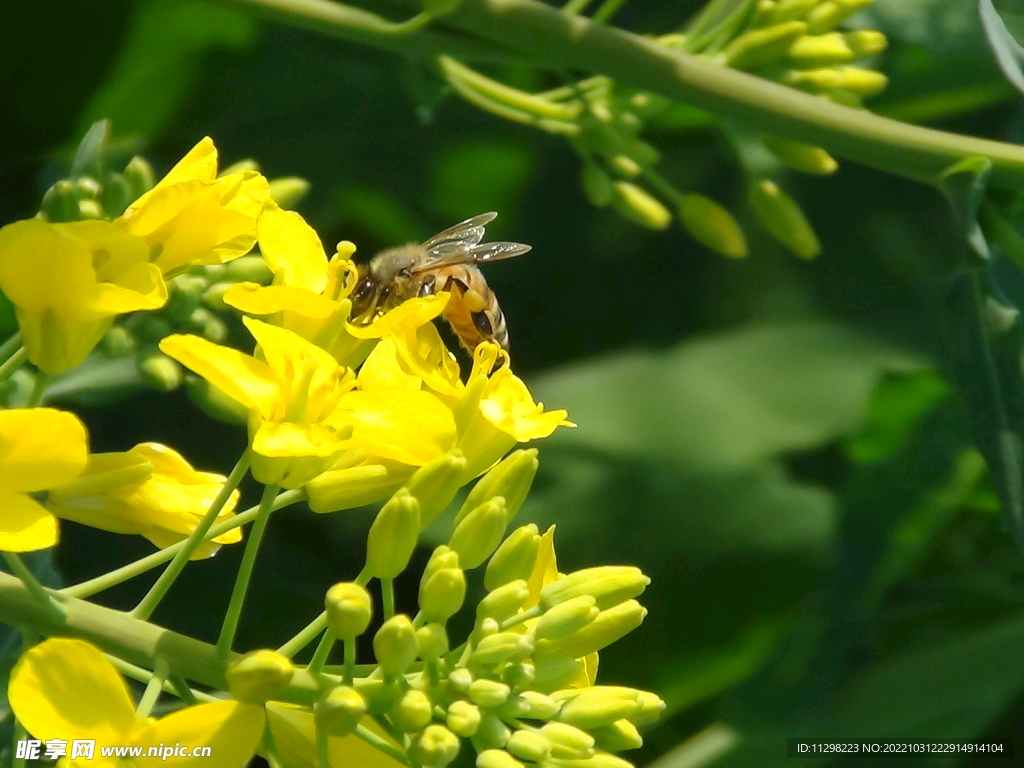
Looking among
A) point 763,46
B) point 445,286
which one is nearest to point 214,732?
point 445,286

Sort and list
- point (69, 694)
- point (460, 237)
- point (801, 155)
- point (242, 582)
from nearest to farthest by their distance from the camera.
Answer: point (69, 694)
point (242, 582)
point (460, 237)
point (801, 155)

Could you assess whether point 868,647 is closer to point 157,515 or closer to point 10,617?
point 157,515

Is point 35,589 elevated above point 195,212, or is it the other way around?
point 195,212

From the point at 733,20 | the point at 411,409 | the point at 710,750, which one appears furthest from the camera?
the point at 710,750

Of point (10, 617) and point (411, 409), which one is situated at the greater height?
point (411, 409)

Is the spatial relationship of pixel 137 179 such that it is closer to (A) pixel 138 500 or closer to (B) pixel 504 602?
(A) pixel 138 500

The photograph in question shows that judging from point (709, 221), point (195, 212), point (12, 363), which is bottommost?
point (709, 221)

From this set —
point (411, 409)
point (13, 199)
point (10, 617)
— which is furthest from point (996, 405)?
point (13, 199)
